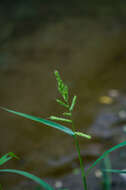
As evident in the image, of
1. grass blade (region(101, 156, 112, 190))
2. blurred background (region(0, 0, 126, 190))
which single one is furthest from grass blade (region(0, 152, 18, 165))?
blurred background (region(0, 0, 126, 190))

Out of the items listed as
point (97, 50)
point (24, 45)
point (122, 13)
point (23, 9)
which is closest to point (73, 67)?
point (97, 50)

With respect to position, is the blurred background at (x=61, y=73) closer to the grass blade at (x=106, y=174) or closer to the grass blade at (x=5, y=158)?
the grass blade at (x=106, y=174)

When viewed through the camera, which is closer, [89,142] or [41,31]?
[89,142]

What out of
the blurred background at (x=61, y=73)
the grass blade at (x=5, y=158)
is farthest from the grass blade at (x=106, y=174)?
the blurred background at (x=61, y=73)

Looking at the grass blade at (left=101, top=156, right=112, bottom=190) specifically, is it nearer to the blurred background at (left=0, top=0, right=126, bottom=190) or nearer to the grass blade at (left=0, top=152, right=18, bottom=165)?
the grass blade at (left=0, top=152, right=18, bottom=165)

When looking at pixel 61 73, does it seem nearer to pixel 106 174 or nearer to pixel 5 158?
pixel 106 174

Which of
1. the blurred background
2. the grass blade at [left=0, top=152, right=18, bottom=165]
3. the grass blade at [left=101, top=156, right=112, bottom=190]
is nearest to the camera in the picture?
the grass blade at [left=0, top=152, right=18, bottom=165]

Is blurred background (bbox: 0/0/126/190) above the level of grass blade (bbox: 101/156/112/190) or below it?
above

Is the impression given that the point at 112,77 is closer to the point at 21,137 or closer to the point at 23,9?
the point at 21,137
